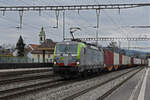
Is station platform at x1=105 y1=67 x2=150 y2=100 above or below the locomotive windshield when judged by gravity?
below

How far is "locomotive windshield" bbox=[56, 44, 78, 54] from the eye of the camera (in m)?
19.8

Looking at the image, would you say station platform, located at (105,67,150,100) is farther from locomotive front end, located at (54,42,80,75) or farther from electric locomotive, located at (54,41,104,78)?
locomotive front end, located at (54,42,80,75)

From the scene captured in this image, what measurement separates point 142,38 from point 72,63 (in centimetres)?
2980

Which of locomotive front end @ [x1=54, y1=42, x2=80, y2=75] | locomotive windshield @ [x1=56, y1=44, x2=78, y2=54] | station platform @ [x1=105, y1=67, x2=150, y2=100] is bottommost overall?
station platform @ [x1=105, y1=67, x2=150, y2=100]

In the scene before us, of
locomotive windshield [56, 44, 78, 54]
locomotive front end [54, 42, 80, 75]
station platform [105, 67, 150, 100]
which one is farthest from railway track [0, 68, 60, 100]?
station platform [105, 67, 150, 100]

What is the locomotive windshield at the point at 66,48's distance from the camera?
19.8 metres

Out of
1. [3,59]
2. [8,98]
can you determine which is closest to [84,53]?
[8,98]

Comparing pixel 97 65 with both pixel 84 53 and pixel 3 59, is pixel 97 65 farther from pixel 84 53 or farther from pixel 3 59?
pixel 3 59

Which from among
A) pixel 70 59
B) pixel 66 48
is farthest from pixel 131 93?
pixel 66 48

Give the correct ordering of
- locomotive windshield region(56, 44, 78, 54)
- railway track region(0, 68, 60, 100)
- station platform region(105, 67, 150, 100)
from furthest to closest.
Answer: locomotive windshield region(56, 44, 78, 54) < railway track region(0, 68, 60, 100) < station platform region(105, 67, 150, 100)

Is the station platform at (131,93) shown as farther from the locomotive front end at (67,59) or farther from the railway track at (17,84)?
the railway track at (17,84)

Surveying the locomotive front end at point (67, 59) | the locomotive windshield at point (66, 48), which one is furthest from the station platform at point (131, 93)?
the locomotive windshield at point (66, 48)

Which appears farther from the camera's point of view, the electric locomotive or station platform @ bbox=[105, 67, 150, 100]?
the electric locomotive

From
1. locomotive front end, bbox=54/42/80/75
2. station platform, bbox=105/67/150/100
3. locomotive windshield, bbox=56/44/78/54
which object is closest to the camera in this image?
station platform, bbox=105/67/150/100
